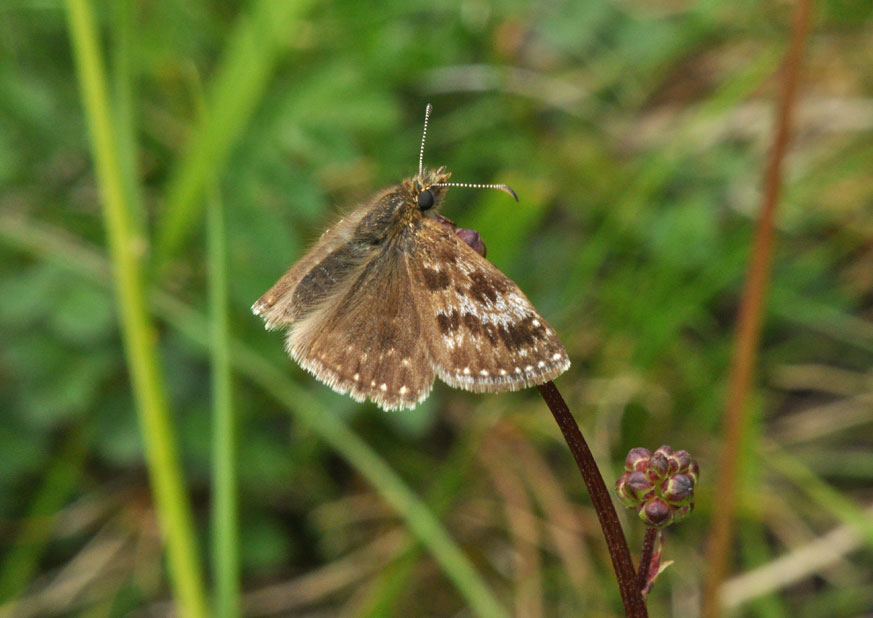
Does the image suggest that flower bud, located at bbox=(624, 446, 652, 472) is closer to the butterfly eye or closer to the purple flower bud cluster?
the purple flower bud cluster

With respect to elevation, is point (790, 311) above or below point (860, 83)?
below

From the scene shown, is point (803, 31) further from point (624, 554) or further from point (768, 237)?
point (624, 554)

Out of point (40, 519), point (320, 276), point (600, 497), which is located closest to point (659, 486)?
point (600, 497)

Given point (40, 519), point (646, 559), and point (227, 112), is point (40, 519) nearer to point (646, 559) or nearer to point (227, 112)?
point (227, 112)

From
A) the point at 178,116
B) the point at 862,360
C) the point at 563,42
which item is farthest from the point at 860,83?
the point at 178,116

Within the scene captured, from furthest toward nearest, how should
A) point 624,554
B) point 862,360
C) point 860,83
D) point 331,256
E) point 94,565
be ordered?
point 860,83, point 862,360, point 94,565, point 331,256, point 624,554

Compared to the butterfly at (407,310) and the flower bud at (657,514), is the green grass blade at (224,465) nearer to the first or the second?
the butterfly at (407,310)

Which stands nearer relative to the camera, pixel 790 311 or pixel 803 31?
pixel 803 31
